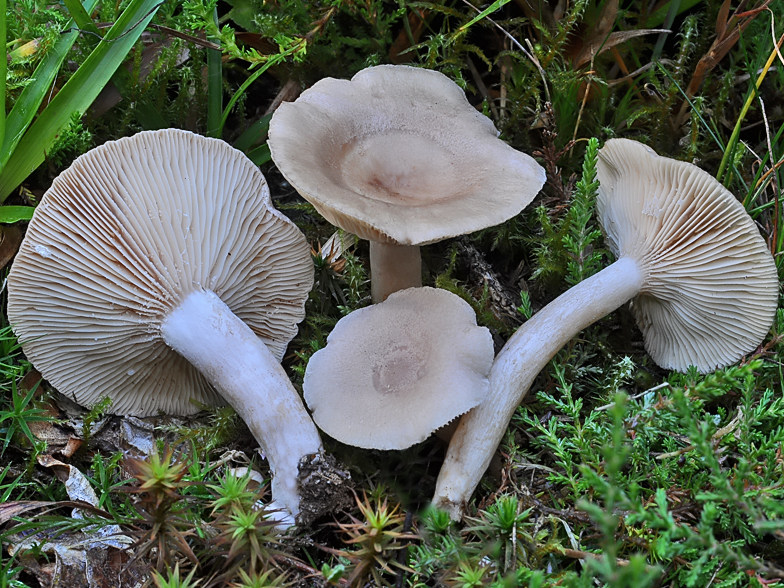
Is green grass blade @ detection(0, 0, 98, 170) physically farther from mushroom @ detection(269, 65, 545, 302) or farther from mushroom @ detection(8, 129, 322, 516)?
mushroom @ detection(269, 65, 545, 302)

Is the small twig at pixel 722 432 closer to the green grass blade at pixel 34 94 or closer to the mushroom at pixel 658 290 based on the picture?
the mushroom at pixel 658 290

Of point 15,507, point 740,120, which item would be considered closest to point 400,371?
point 15,507

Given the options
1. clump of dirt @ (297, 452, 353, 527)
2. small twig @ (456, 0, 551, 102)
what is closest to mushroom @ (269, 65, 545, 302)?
small twig @ (456, 0, 551, 102)

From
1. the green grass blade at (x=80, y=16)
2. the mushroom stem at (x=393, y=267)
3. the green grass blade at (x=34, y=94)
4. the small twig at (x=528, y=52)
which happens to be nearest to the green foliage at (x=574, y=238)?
the small twig at (x=528, y=52)

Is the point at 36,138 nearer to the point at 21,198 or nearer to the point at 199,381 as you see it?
the point at 21,198

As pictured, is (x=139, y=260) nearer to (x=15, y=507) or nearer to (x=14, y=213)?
(x=14, y=213)
